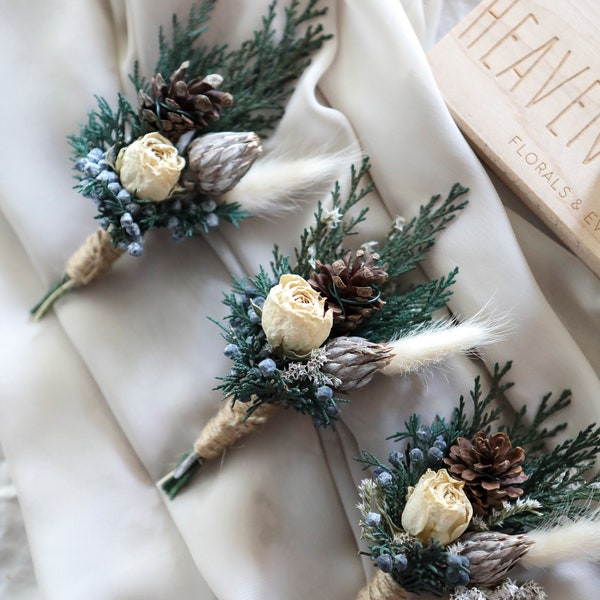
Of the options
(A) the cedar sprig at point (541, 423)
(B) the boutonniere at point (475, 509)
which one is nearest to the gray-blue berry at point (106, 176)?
(B) the boutonniere at point (475, 509)

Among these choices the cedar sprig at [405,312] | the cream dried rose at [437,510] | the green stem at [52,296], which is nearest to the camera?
the cream dried rose at [437,510]

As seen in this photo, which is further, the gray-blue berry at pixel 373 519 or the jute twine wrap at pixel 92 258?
the jute twine wrap at pixel 92 258

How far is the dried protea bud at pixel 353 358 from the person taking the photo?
70 centimetres

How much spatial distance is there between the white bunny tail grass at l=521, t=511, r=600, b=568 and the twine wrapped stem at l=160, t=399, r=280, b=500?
1.04 ft

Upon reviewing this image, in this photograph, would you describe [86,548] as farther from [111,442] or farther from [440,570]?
[440,570]

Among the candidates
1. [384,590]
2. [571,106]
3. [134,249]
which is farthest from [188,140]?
[384,590]

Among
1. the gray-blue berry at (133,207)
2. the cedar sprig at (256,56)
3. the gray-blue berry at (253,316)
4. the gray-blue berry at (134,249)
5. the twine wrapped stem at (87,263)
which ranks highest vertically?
the cedar sprig at (256,56)

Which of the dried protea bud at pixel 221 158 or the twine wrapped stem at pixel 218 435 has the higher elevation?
the dried protea bud at pixel 221 158

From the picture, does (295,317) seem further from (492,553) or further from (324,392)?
(492,553)

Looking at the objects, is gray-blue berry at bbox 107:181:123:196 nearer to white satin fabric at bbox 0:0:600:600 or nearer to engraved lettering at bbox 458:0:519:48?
white satin fabric at bbox 0:0:600:600

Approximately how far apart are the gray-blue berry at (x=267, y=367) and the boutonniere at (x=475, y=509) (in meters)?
0.15

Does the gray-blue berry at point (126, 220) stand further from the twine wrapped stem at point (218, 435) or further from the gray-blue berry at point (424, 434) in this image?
the gray-blue berry at point (424, 434)

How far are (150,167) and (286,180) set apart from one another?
0.17 m

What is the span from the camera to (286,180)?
31.9 inches
